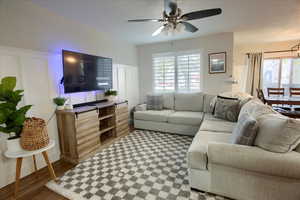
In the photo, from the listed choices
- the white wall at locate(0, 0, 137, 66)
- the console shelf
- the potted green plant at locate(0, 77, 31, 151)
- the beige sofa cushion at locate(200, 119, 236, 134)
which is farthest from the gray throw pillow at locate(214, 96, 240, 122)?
the potted green plant at locate(0, 77, 31, 151)

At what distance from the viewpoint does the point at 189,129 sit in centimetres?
345

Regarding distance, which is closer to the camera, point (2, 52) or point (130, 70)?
point (2, 52)

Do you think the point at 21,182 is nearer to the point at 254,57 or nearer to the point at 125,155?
the point at 125,155

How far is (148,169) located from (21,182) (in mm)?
1745

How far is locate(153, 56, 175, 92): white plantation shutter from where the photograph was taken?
14.8 ft

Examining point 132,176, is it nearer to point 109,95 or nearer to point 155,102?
point 109,95

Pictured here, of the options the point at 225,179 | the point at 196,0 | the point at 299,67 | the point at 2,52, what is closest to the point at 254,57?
the point at 299,67

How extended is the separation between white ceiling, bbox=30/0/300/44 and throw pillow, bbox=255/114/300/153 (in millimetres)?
1873

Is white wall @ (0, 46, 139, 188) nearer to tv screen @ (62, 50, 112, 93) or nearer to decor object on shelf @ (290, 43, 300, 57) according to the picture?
tv screen @ (62, 50, 112, 93)

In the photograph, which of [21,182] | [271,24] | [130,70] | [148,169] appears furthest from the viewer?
[130,70]

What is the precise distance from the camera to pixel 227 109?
293 centimetres

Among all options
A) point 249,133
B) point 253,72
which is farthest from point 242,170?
point 253,72

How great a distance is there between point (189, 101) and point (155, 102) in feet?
3.08

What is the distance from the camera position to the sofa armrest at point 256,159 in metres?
1.29
